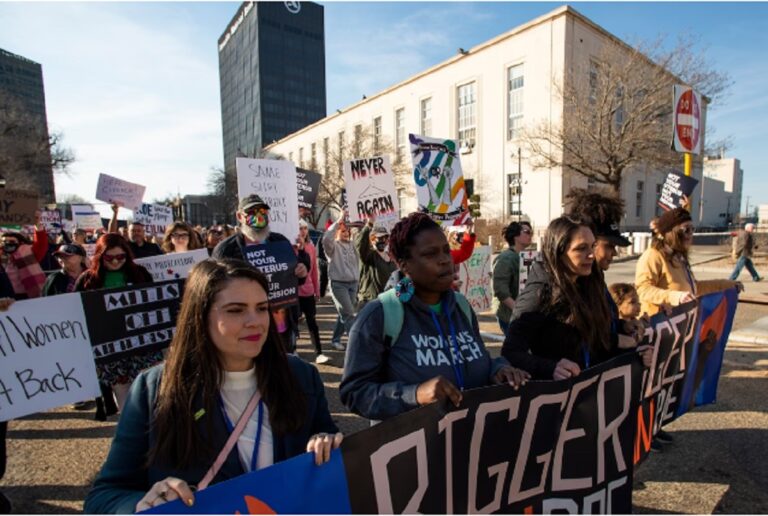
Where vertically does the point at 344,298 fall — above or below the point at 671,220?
below

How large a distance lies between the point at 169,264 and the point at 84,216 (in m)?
11.8

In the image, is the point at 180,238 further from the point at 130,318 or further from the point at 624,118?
the point at 624,118

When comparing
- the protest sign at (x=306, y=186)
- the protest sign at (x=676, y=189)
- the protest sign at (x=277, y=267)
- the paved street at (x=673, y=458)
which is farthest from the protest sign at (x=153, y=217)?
the protest sign at (x=676, y=189)

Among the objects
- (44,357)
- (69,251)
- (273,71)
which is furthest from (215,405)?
(273,71)

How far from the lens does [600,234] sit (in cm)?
295

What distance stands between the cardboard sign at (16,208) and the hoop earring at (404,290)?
478cm

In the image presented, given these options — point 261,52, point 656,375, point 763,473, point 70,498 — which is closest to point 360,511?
point 656,375

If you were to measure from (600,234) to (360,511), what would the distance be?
2375 mm

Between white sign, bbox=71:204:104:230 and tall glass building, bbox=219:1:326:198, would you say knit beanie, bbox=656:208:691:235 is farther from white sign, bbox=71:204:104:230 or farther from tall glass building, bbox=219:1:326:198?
tall glass building, bbox=219:1:326:198

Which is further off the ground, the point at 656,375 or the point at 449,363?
the point at 449,363

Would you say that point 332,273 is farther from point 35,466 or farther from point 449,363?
point 449,363

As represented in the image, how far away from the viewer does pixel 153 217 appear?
33.3 feet

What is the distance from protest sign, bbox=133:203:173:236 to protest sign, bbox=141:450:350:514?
9.61 m

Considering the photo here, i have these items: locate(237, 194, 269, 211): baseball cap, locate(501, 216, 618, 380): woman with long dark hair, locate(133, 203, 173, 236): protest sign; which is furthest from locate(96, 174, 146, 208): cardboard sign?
locate(501, 216, 618, 380): woman with long dark hair
